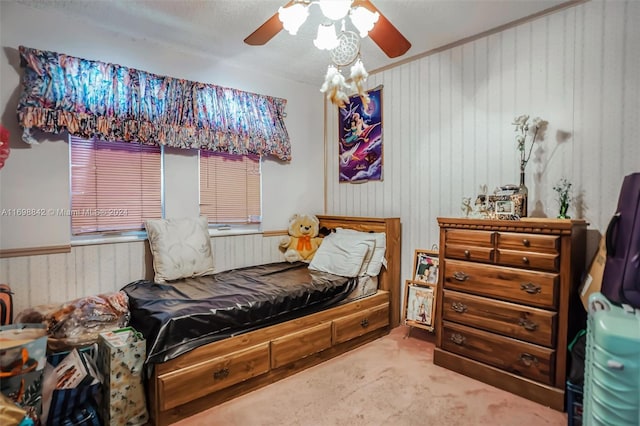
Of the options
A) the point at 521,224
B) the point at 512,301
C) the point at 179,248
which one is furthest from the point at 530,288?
the point at 179,248

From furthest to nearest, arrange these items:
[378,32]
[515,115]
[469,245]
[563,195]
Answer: [515,115]
[469,245]
[563,195]
[378,32]

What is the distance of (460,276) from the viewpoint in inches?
93.0

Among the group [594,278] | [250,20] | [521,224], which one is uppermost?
[250,20]

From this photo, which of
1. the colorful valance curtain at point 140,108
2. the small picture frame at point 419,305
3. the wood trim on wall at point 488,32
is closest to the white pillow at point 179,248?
the colorful valance curtain at point 140,108

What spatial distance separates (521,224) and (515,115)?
929 millimetres

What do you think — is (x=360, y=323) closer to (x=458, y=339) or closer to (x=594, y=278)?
(x=458, y=339)

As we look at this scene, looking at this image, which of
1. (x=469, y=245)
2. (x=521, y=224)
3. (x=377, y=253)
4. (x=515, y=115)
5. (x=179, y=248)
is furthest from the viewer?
(x=377, y=253)

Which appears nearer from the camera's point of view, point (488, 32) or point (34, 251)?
point (34, 251)

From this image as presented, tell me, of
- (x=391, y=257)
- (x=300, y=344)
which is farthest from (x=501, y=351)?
(x=300, y=344)

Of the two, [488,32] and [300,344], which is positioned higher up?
[488,32]

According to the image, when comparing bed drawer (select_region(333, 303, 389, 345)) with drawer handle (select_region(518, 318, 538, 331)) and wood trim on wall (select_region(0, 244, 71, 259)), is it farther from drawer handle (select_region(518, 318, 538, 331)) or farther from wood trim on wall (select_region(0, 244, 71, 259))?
wood trim on wall (select_region(0, 244, 71, 259))

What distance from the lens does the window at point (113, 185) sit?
7.93 feet

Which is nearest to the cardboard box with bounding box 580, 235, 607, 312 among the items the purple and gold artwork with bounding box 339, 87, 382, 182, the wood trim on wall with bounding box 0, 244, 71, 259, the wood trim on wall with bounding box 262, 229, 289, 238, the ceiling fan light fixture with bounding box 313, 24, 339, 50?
the ceiling fan light fixture with bounding box 313, 24, 339, 50

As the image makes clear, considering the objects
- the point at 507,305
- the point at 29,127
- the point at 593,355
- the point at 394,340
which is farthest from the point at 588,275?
the point at 29,127
